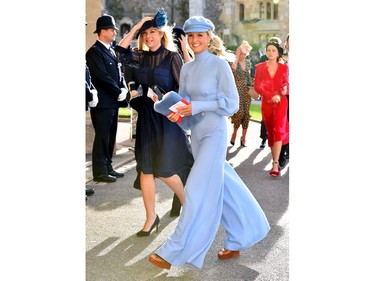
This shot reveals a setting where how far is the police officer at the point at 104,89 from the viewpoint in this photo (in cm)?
870

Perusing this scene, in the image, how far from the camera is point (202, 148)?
5195mm

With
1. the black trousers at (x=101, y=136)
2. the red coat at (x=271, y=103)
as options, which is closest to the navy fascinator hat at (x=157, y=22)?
the black trousers at (x=101, y=136)

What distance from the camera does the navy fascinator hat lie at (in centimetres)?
582

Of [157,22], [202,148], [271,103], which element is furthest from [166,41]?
[271,103]

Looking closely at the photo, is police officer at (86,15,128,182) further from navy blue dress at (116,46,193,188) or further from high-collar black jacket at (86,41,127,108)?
navy blue dress at (116,46,193,188)

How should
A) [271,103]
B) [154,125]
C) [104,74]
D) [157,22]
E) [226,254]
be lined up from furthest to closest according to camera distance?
1. [271,103]
2. [104,74]
3. [154,125]
4. [157,22]
5. [226,254]

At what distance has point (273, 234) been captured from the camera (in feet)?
20.5

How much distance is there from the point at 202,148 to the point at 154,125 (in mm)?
1064

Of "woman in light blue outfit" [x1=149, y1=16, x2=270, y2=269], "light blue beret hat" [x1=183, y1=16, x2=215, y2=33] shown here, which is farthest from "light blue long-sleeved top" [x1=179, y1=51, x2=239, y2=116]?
"light blue beret hat" [x1=183, y1=16, x2=215, y2=33]

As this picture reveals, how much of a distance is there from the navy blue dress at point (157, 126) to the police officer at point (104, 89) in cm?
256

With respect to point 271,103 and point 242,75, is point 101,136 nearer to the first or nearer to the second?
point 271,103

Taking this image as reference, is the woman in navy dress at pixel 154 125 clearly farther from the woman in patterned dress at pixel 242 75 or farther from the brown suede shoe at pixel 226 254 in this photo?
the woman in patterned dress at pixel 242 75
